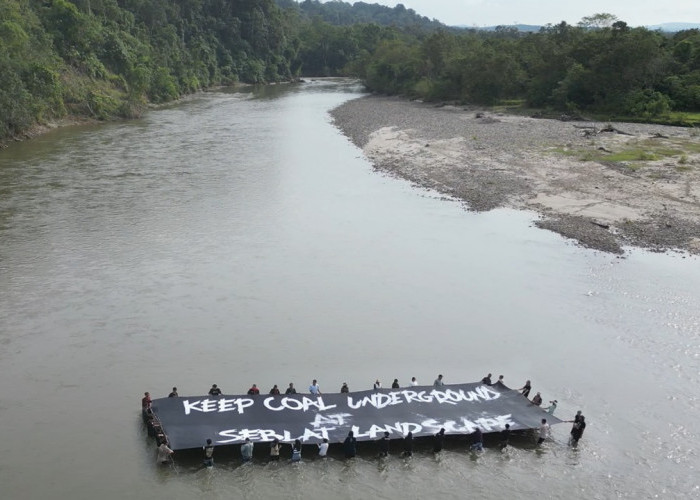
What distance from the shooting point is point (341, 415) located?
20938mm

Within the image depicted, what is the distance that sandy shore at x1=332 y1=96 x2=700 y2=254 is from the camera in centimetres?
4144

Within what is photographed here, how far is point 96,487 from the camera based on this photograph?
60.4ft

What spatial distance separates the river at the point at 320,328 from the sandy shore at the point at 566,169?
3076 mm

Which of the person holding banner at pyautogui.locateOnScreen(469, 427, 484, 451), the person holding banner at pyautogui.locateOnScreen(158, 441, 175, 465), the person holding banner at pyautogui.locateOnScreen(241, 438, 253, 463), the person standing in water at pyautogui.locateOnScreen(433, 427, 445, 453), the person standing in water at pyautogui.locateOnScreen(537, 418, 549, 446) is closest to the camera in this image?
the person holding banner at pyautogui.locateOnScreen(158, 441, 175, 465)

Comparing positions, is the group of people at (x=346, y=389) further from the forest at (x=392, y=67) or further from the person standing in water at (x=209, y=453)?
the forest at (x=392, y=67)

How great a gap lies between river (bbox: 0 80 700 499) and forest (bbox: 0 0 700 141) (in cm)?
2415

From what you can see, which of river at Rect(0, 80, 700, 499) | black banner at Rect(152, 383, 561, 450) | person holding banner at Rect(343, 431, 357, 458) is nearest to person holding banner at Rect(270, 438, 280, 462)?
black banner at Rect(152, 383, 561, 450)

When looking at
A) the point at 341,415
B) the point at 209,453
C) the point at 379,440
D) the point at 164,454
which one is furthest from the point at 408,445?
the point at 164,454

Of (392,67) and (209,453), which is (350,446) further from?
(392,67)

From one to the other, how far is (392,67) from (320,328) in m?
115

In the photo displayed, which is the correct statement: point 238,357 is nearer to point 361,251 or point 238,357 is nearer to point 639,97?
point 361,251

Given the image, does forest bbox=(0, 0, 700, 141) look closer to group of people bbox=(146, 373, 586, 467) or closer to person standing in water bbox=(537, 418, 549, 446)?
group of people bbox=(146, 373, 586, 467)

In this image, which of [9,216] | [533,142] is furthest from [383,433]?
[533,142]

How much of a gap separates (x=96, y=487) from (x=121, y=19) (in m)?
115
